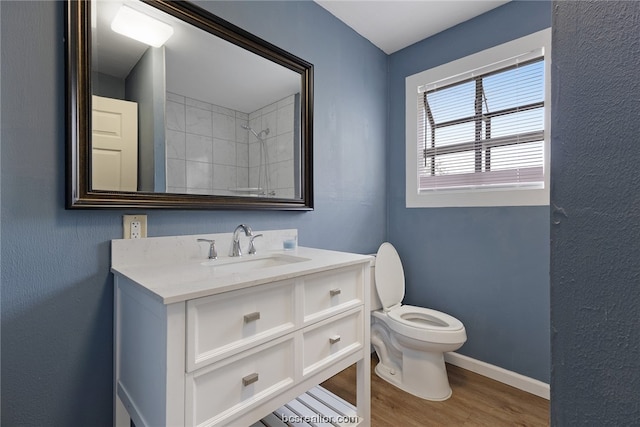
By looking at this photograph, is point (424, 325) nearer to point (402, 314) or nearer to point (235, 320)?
point (402, 314)

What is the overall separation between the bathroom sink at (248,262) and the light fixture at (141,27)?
996 mm

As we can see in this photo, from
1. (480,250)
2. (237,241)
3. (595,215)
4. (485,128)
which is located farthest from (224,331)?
(485,128)

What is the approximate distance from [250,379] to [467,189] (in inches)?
74.6

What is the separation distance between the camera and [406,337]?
1.78 m

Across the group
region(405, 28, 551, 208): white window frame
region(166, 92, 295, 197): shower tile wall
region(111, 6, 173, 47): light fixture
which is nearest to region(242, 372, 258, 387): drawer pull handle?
region(166, 92, 295, 197): shower tile wall

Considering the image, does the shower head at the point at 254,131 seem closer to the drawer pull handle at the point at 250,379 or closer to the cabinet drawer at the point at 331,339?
the cabinet drawer at the point at 331,339

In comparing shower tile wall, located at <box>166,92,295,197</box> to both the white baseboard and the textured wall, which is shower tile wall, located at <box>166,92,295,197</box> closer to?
the textured wall

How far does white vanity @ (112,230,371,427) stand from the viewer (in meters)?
0.86

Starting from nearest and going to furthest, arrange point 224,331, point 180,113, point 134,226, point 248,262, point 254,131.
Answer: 1. point 224,331
2. point 134,226
3. point 180,113
4. point 248,262
5. point 254,131

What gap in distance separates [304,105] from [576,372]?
5.82 feet

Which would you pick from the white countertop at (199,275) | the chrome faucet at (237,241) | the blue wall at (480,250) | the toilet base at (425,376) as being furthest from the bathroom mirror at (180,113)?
the toilet base at (425,376)

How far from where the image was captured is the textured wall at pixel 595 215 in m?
0.35

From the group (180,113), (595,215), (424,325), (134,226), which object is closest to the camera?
(595,215)

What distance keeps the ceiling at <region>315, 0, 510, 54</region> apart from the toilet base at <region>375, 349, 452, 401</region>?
7.44 feet
